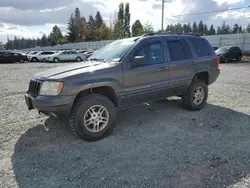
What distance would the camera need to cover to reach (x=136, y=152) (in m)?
3.62

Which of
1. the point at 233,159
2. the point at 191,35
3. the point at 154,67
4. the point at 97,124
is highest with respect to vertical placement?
the point at 191,35

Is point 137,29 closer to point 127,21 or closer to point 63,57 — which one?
point 127,21

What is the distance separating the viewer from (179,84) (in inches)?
206

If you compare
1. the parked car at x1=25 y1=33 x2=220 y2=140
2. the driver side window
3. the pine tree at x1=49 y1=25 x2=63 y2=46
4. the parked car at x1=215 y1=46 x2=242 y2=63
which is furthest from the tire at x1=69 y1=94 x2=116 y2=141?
the pine tree at x1=49 y1=25 x2=63 y2=46

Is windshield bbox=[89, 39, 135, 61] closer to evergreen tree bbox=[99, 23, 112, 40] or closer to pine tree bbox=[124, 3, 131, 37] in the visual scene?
evergreen tree bbox=[99, 23, 112, 40]

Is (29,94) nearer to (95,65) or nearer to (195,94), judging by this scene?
(95,65)

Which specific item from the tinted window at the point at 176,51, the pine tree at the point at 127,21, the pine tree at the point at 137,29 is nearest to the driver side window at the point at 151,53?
the tinted window at the point at 176,51

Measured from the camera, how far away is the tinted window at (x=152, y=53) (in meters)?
4.55

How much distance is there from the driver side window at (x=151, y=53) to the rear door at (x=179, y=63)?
291 millimetres

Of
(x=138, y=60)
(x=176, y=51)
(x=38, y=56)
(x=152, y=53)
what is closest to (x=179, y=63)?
(x=176, y=51)

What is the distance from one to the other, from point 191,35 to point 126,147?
3.55 m

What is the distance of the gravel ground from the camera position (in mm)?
2922

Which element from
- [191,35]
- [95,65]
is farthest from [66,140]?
[191,35]

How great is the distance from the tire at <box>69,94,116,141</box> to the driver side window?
1.17 meters
